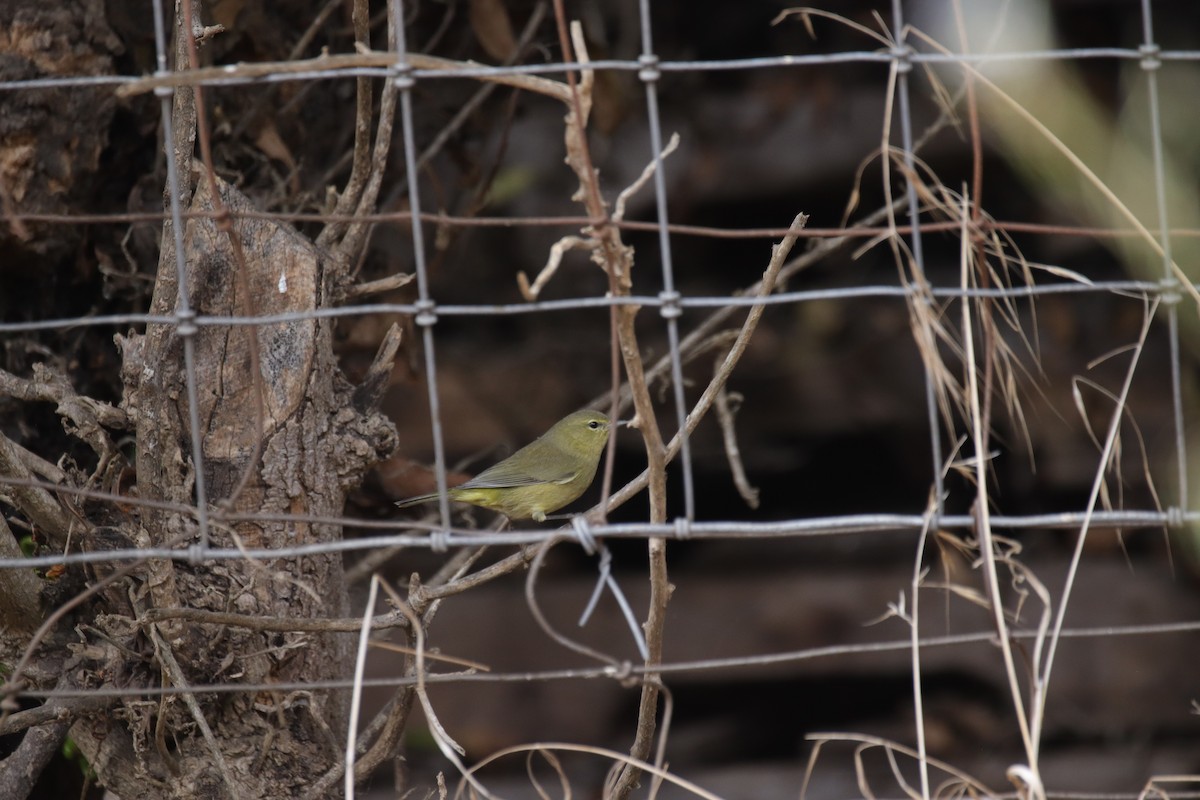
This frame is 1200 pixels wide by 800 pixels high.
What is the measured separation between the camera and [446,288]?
5367 mm

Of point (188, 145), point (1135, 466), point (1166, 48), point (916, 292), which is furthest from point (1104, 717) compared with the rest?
point (188, 145)

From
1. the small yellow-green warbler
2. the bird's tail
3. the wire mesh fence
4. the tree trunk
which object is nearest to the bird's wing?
the small yellow-green warbler

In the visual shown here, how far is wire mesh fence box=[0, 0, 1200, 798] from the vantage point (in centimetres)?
196

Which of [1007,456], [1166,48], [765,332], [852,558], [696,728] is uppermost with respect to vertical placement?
[1166,48]

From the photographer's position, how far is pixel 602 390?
5.54 metres

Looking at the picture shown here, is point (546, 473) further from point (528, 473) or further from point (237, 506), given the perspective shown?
point (237, 506)

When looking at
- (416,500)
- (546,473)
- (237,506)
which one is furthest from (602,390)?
(237,506)

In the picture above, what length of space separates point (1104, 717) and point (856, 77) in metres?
2.87

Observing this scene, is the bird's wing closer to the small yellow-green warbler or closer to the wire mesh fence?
the small yellow-green warbler

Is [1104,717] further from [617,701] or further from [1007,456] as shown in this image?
[617,701]

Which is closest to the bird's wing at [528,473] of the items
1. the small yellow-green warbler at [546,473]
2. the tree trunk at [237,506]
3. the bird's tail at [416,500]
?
the small yellow-green warbler at [546,473]

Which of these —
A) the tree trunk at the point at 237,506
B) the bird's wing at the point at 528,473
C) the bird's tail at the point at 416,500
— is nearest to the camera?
the tree trunk at the point at 237,506

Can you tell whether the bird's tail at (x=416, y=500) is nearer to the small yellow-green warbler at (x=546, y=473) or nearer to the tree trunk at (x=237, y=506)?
the small yellow-green warbler at (x=546, y=473)

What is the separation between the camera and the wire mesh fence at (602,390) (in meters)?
1.96
